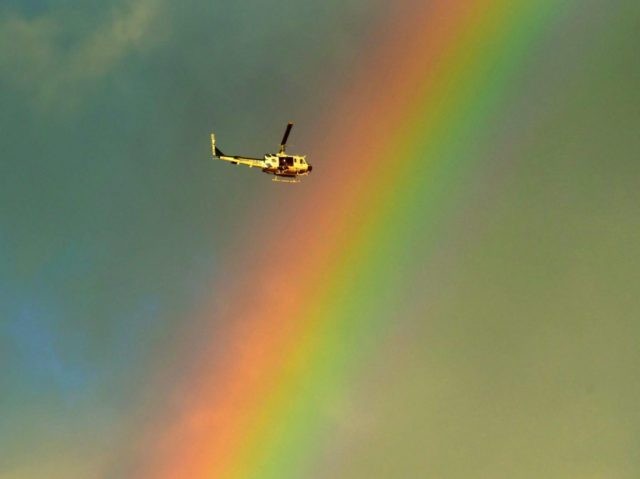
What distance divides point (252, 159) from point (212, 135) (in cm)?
513

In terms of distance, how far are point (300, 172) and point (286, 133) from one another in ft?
28.7

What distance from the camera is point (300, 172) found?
9169cm

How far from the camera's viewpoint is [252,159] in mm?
91188

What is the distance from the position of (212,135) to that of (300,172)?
34.3 ft

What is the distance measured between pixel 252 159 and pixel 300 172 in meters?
5.49

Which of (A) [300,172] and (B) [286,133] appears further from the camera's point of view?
(A) [300,172]

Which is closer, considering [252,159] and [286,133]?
[286,133]

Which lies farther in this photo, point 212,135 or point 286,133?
point 212,135

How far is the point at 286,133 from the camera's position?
3295 inches

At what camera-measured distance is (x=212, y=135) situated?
294 feet
